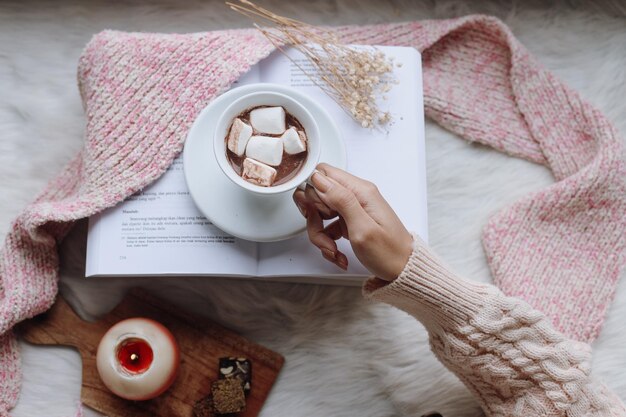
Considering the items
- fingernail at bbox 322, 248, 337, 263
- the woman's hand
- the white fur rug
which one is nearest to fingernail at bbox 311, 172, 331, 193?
the woman's hand

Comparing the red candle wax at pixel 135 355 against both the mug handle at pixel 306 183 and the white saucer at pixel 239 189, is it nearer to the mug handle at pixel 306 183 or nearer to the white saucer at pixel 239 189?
the white saucer at pixel 239 189

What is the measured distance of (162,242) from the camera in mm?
901

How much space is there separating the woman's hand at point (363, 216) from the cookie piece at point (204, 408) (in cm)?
34

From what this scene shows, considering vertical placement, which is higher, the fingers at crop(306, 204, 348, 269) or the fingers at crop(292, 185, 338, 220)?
the fingers at crop(292, 185, 338, 220)

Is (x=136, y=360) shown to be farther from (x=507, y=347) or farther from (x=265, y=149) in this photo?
(x=507, y=347)

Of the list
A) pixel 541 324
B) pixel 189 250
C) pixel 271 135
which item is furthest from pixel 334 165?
pixel 541 324

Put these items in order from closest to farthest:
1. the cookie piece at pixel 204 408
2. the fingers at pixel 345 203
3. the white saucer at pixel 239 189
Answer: the fingers at pixel 345 203
the white saucer at pixel 239 189
the cookie piece at pixel 204 408

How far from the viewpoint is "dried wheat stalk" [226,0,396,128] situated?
36.1 inches

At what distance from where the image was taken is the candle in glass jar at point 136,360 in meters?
0.90

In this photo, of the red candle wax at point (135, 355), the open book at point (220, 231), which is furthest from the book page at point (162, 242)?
the red candle wax at point (135, 355)

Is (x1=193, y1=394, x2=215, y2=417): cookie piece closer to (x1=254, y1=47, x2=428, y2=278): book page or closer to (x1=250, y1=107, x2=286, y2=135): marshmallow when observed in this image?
(x1=254, y1=47, x2=428, y2=278): book page

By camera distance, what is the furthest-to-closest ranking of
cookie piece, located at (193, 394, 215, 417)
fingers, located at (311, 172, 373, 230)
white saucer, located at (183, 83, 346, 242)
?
cookie piece, located at (193, 394, 215, 417) → white saucer, located at (183, 83, 346, 242) → fingers, located at (311, 172, 373, 230)

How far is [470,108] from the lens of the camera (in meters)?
1.09

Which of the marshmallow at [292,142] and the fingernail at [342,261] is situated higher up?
the marshmallow at [292,142]
